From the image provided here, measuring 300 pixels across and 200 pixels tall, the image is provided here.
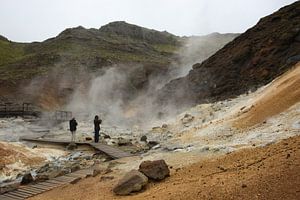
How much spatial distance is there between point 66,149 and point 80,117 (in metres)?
16.4

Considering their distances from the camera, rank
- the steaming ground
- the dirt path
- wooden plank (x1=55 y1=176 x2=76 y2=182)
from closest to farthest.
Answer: the dirt path < wooden plank (x1=55 y1=176 x2=76 y2=182) < the steaming ground

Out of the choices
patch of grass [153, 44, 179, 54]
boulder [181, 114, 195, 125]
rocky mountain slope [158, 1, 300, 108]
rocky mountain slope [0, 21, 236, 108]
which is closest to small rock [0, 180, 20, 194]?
boulder [181, 114, 195, 125]

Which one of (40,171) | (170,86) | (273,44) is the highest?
(273,44)

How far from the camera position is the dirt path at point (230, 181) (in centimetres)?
757

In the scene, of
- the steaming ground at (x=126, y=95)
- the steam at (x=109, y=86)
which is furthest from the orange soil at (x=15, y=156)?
the steam at (x=109, y=86)

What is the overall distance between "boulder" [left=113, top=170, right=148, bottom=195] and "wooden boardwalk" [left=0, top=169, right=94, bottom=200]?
2.58 meters

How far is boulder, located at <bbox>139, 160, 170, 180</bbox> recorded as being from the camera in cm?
983

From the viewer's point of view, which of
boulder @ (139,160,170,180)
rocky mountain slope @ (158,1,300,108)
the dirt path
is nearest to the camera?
the dirt path

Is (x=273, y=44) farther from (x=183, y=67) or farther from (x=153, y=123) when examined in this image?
(x=183, y=67)

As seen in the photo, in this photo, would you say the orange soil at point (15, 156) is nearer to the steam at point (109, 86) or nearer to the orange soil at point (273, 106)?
the orange soil at point (273, 106)

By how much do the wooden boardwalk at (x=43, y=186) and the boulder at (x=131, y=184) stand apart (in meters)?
2.58

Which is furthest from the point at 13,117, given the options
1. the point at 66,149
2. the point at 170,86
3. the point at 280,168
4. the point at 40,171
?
the point at 280,168

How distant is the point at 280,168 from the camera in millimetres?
8062

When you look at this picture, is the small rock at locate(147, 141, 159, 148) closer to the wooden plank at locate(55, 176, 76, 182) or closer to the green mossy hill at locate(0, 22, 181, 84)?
the wooden plank at locate(55, 176, 76, 182)
